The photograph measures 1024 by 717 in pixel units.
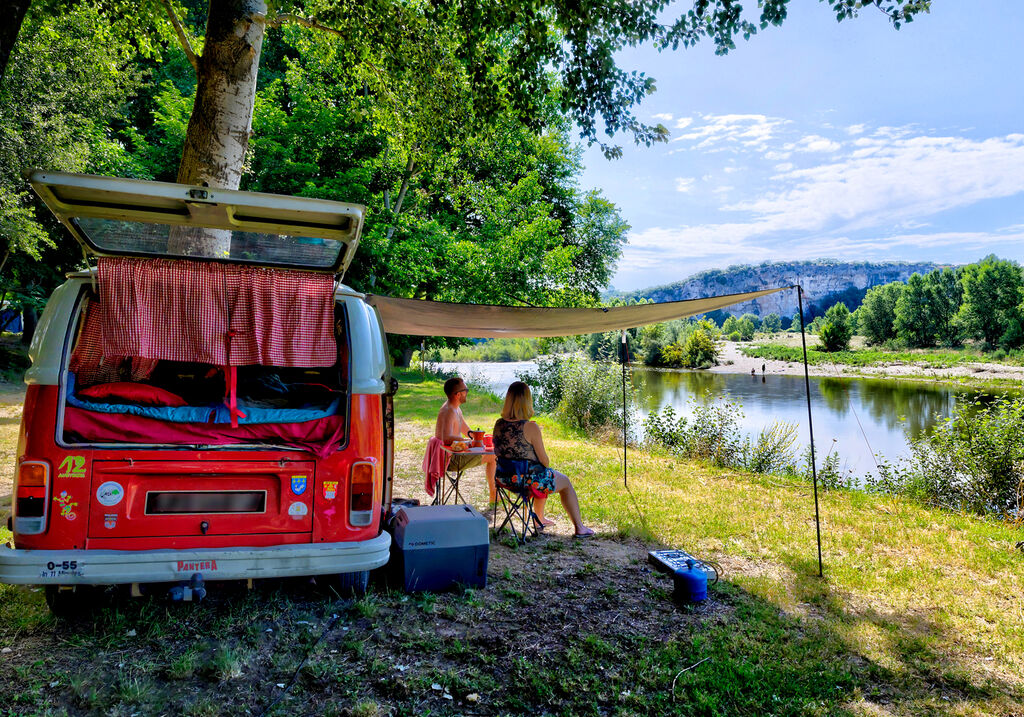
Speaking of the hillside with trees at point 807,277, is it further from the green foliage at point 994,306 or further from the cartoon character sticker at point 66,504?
the cartoon character sticker at point 66,504

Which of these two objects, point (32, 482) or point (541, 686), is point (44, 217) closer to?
point (32, 482)

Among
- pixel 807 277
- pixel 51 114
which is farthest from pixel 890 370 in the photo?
pixel 807 277

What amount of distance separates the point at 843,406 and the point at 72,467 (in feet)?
69.9

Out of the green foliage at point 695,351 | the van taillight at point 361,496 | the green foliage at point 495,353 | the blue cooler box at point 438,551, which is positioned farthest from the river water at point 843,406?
the green foliage at point 495,353

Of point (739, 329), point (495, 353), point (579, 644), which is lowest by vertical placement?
point (579, 644)

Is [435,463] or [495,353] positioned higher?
[495,353]

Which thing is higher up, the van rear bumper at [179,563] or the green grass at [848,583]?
the van rear bumper at [179,563]

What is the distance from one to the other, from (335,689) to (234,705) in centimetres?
36

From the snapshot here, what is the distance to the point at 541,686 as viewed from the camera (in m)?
2.39

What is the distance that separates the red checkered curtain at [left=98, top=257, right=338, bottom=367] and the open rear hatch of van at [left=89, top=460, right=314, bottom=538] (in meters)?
0.50

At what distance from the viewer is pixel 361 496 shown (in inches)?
106

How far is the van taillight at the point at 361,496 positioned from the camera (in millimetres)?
2693

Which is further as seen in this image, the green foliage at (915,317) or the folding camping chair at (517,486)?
the green foliage at (915,317)

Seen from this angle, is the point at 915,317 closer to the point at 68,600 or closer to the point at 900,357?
the point at 900,357
